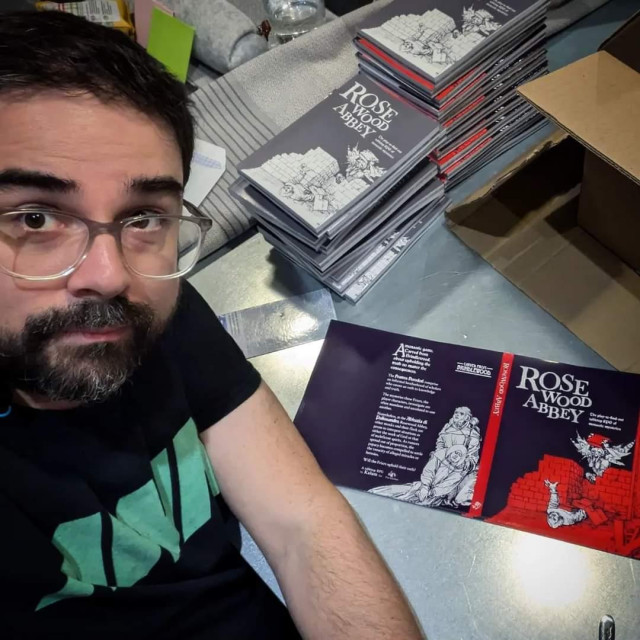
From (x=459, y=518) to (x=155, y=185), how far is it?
0.56 metres

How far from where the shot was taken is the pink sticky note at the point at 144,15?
1337 mm

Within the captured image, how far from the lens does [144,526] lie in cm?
77

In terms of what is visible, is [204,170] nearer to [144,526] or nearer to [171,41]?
[171,41]

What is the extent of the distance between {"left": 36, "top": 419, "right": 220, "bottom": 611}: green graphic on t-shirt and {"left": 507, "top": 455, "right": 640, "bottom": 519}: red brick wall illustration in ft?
1.30

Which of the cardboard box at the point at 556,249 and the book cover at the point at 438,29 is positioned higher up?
the book cover at the point at 438,29

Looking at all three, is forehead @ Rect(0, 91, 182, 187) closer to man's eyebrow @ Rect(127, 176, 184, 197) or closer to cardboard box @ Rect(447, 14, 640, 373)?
man's eyebrow @ Rect(127, 176, 184, 197)

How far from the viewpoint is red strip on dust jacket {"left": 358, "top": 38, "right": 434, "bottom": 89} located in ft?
3.28

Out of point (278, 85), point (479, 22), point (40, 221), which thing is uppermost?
point (479, 22)

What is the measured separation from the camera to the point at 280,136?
40.7 inches

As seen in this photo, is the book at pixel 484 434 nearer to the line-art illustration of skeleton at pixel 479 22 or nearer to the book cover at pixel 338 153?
the book cover at pixel 338 153

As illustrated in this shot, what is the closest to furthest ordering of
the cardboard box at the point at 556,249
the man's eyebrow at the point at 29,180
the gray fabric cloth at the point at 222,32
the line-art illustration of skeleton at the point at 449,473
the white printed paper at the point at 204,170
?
the man's eyebrow at the point at 29,180
the line-art illustration of skeleton at the point at 449,473
the cardboard box at the point at 556,249
the white printed paper at the point at 204,170
the gray fabric cloth at the point at 222,32

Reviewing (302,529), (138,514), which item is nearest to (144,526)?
(138,514)

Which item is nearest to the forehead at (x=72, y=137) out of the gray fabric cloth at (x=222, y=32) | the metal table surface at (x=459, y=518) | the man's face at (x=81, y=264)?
the man's face at (x=81, y=264)

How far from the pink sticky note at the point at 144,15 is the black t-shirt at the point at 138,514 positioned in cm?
73
